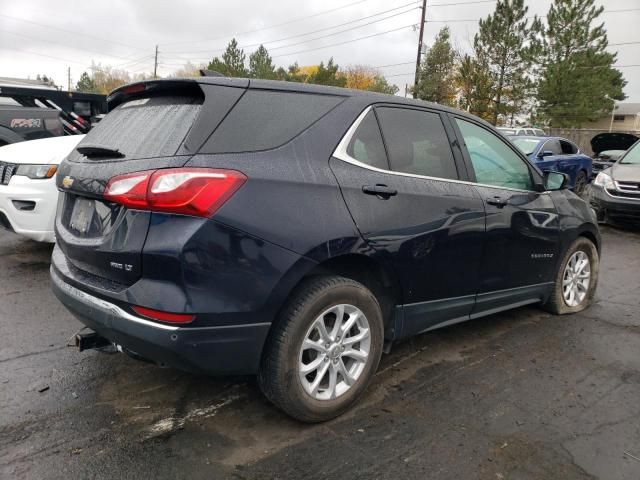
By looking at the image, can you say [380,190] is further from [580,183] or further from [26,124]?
[580,183]

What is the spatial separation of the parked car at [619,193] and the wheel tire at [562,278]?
4.61 metres

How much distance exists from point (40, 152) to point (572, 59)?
3733 cm

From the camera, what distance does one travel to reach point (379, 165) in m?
2.96

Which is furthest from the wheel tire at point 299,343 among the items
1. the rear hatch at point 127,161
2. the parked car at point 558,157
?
the parked car at point 558,157

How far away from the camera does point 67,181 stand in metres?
2.89

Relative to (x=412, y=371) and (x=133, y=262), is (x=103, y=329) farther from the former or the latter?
Result: (x=412, y=371)

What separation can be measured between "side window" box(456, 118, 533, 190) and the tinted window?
1.24m

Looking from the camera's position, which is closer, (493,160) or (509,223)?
(509,223)

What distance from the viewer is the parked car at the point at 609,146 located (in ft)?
43.9

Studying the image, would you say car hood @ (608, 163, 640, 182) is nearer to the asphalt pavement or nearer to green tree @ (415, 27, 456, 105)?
the asphalt pavement

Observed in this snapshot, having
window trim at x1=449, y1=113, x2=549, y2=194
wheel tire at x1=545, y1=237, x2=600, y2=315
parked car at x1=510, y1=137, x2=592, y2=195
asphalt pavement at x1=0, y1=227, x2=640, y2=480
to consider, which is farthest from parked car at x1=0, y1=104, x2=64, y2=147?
parked car at x1=510, y1=137, x2=592, y2=195

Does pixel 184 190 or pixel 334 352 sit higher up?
pixel 184 190

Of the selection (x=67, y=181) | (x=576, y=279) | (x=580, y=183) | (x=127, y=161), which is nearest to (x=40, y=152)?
(x=67, y=181)

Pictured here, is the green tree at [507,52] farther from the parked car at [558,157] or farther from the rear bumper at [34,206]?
the rear bumper at [34,206]
